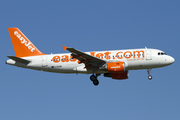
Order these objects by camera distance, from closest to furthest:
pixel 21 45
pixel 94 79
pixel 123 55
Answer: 1. pixel 123 55
2. pixel 94 79
3. pixel 21 45

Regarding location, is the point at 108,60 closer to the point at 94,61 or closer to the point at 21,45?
the point at 94,61

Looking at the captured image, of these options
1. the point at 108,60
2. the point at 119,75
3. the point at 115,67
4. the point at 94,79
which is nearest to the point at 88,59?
the point at 108,60

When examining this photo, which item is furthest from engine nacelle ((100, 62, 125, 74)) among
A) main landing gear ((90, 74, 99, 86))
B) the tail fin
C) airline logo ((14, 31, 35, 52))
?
airline logo ((14, 31, 35, 52))

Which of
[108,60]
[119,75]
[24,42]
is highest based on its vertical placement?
[24,42]

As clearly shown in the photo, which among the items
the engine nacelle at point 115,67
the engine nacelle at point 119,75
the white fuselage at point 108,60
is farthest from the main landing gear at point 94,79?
the engine nacelle at point 115,67

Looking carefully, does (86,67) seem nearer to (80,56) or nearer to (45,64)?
(80,56)

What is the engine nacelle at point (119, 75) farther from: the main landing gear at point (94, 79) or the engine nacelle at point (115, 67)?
the engine nacelle at point (115, 67)

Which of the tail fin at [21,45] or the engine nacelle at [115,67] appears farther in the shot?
the tail fin at [21,45]

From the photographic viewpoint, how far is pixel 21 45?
4994 cm

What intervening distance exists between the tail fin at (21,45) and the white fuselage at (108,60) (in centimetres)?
144

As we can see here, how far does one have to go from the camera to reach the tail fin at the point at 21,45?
49312 mm

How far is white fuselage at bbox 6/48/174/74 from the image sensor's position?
4428 centimetres

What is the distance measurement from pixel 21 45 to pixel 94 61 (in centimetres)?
1258

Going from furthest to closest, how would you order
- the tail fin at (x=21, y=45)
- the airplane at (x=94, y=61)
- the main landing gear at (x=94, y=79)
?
the tail fin at (x=21, y=45)
the main landing gear at (x=94, y=79)
the airplane at (x=94, y=61)
